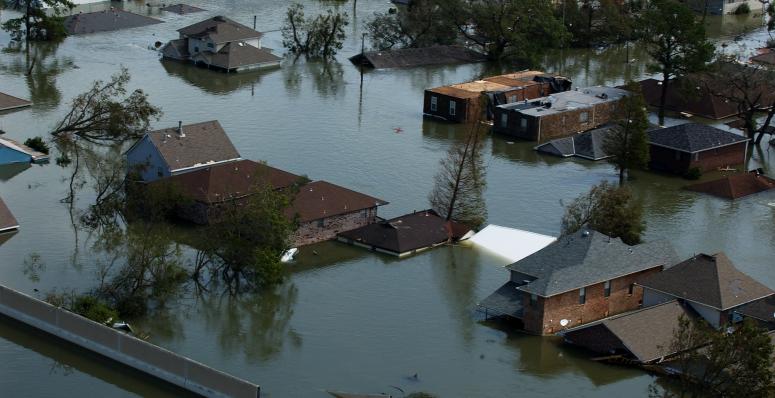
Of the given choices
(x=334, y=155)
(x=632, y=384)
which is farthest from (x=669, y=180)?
(x=632, y=384)

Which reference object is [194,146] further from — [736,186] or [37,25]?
[37,25]

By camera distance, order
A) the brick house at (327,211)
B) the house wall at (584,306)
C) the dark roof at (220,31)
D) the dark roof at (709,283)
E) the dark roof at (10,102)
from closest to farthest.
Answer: the house wall at (584,306), the dark roof at (709,283), the brick house at (327,211), the dark roof at (10,102), the dark roof at (220,31)

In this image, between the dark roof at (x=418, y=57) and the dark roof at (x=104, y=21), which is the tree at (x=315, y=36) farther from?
the dark roof at (x=104, y=21)

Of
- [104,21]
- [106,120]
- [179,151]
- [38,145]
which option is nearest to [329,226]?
[179,151]

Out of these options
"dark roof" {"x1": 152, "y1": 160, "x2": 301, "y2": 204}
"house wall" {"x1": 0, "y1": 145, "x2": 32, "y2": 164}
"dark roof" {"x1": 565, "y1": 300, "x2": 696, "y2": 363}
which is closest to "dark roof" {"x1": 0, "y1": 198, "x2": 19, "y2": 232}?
"dark roof" {"x1": 152, "y1": 160, "x2": 301, "y2": 204}

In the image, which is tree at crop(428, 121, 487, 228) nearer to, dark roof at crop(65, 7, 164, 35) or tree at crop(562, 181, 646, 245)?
tree at crop(562, 181, 646, 245)

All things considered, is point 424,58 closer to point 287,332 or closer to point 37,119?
point 37,119

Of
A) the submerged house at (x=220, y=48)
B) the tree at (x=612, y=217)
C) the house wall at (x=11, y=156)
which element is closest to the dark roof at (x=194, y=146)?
the house wall at (x=11, y=156)
